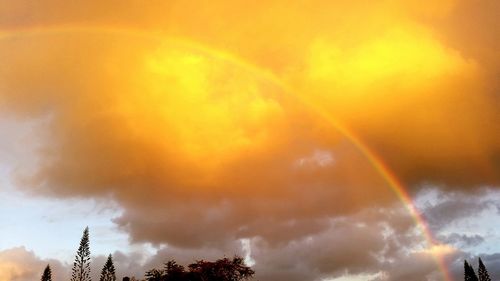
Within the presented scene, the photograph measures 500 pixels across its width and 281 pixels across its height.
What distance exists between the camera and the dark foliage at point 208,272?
63844 millimetres

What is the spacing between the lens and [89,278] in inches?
4998

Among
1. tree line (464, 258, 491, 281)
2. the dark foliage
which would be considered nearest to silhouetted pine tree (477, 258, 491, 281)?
tree line (464, 258, 491, 281)

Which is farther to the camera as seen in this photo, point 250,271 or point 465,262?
point 465,262

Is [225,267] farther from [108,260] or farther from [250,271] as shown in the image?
[108,260]

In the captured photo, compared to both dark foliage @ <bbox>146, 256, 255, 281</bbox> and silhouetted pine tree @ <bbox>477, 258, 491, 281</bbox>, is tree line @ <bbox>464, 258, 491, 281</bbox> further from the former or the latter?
dark foliage @ <bbox>146, 256, 255, 281</bbox>

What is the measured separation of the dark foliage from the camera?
63.8 metres

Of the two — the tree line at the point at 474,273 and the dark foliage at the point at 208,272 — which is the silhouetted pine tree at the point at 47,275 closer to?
the dark foliage at the point at 208,272

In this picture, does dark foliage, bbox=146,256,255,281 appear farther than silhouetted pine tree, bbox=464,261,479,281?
No

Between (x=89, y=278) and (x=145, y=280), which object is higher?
(x=89, y=278)

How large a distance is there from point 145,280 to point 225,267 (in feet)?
37.2

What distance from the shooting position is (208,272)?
212 feet

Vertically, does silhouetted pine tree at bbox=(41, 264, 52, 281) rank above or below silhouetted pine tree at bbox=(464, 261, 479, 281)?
above

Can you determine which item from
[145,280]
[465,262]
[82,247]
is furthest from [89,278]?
[465,262]

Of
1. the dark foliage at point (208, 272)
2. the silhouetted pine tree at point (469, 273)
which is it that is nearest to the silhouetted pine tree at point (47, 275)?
the dark foliage at point (208, 272)
